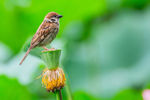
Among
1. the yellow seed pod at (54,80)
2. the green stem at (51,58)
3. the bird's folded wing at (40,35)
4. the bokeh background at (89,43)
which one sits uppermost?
the bird's folded wing at (40,35)

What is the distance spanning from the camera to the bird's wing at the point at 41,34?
1.61 metres

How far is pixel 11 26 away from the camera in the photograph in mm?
3363

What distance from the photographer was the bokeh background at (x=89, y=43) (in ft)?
10.3

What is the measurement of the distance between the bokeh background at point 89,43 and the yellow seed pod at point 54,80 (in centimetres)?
106

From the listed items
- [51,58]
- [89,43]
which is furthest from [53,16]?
[89,43]

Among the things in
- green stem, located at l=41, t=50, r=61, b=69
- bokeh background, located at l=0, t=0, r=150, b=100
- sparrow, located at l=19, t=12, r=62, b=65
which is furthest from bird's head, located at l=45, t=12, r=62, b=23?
bokeh background, located at l=0, t=0, r=150, b=100

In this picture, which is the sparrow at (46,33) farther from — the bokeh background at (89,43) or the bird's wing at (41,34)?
the bokeh background at (89,43)

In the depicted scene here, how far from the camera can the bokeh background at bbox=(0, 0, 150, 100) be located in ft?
10.3

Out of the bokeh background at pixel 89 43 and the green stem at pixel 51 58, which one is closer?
the green stem at pixel 51 58

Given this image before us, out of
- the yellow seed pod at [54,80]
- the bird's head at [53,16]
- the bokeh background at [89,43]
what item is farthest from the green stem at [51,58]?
the bokeh background at [89,43]

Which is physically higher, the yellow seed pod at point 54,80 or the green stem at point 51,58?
the green stem at point 51,58

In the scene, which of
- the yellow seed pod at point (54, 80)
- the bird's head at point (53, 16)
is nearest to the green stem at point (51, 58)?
the yellow seed pod at point (54, 80)

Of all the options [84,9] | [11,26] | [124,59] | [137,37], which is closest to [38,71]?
[11,26]

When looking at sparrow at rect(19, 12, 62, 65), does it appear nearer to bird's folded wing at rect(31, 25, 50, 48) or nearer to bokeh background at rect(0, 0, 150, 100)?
bird's folded wing at rect(31, 25, 50, 48)
